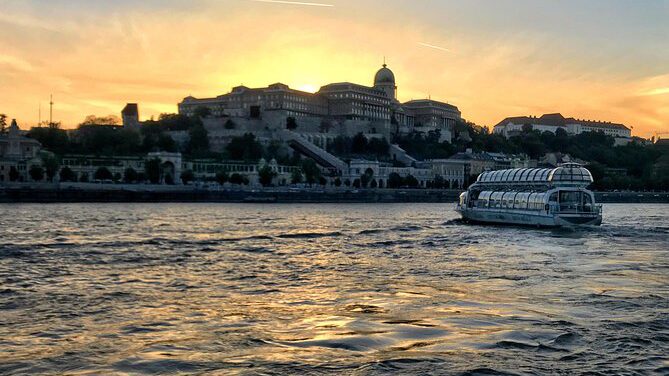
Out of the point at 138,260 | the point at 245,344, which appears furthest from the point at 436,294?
the point at 138,260

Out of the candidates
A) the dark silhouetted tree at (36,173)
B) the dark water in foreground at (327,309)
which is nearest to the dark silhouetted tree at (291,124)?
the dark silhouetted tree at (36,173)

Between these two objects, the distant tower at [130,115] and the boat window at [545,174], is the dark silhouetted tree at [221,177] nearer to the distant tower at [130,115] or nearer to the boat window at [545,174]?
the distant tower at [130,115]

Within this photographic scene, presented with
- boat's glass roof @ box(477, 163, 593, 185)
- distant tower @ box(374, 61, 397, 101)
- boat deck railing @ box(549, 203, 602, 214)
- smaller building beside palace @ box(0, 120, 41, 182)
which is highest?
distant tower @ box(374, 61, 397, 101)

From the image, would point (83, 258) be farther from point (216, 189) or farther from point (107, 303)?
point (216, 189)

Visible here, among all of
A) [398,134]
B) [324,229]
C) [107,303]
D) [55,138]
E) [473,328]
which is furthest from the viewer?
[398,134]

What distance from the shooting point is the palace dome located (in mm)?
197000

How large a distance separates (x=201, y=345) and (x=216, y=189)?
90944 mm

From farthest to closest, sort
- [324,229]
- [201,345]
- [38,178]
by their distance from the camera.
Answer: [38,178]
[324,229]
[201,345]

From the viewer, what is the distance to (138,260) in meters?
26.6

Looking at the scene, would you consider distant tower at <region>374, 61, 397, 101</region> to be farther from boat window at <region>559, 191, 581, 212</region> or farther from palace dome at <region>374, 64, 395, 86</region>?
boat window at <region>559, 191, 581, 212</region>

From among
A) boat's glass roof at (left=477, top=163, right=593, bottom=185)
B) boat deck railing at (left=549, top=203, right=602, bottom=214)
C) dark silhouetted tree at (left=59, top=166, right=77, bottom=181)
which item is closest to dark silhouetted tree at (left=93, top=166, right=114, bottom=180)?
dark silhouetted tree at (left=59, top=166, right=77, bottom=181)

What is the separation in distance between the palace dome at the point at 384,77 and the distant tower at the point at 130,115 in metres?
72.5

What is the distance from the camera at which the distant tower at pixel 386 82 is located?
639 ft

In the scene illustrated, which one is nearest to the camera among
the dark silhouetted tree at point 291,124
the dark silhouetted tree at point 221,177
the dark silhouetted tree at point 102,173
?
the dark silhouetted tree at point 102,173
